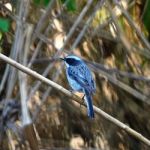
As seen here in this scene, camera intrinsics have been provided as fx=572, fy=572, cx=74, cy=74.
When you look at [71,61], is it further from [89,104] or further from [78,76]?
[89,104]

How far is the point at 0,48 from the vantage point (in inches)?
175

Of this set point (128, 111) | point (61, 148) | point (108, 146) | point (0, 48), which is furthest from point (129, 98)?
point (0, 48)

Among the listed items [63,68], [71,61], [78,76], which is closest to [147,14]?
[63,68]

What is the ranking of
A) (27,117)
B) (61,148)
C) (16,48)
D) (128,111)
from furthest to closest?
1. (128,111)
2. (61,148)
3. (16,48)
4. (27,117)

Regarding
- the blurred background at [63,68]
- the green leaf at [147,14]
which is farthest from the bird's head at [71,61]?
the green leaf at [147,14]

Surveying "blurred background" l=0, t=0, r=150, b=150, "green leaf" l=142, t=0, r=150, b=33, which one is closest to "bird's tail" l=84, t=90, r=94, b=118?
"blurred background" l=0, t=0, r=150, b=150

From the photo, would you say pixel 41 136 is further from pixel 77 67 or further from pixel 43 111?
pixel 77 67

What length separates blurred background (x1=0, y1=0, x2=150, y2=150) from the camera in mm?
4043

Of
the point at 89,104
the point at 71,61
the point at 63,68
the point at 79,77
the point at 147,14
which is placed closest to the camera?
the point at 89,104

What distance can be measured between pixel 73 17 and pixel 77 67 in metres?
1.10

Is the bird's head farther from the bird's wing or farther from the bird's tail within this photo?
the bird's tail

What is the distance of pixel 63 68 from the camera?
4.69 m

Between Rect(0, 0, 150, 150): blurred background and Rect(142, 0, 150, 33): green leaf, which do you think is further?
Rect(142, 0, 150, 33): green leaf

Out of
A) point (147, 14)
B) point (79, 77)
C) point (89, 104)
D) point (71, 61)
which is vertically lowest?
point (89, 104)
